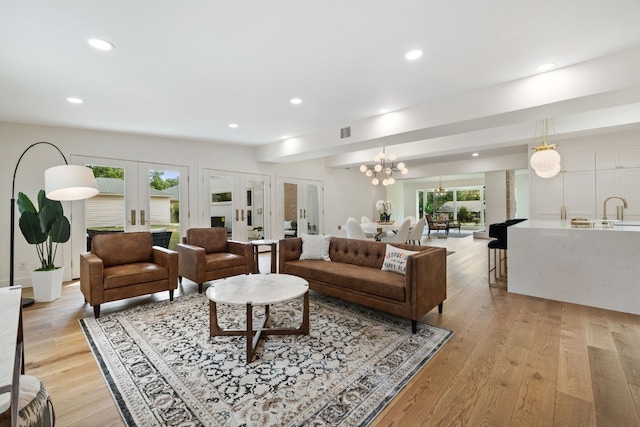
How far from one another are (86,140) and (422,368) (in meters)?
6.02

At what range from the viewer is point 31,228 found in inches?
144

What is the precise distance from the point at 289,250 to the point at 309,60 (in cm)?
241

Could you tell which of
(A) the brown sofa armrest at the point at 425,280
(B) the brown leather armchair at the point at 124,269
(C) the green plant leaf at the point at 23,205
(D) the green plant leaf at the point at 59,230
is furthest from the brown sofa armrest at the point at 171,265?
(A) the brown sofa armrest at the point at 425,280

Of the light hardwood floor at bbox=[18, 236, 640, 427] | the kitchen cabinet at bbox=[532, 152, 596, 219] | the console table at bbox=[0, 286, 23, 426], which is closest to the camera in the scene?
the console table at bbox=[0, 286, 23, 426]

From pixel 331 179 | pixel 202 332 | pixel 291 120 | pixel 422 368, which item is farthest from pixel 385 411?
pixel 331 179

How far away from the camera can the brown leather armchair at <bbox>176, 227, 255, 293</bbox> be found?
3.98m

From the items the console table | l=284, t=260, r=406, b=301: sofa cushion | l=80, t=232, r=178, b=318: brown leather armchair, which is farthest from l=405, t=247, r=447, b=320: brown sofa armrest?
l=80, t=232, r=178, b=318: brown leather armchair

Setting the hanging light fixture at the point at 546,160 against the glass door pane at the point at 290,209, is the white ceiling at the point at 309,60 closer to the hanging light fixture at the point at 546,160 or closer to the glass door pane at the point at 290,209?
the hanging light fixture at the point at 546,160

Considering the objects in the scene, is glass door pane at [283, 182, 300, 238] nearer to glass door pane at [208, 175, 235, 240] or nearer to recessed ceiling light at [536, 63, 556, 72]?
glass door pane at [208, 175, 235, 240]

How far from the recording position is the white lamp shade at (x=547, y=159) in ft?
12.8

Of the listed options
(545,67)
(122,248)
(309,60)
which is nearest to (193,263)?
(122,248)

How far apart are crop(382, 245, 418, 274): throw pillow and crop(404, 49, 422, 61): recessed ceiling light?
1.92m

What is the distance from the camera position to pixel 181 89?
3.37 m

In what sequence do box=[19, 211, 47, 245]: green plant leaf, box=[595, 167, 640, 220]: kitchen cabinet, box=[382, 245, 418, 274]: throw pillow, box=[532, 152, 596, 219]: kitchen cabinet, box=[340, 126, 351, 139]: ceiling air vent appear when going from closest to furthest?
1. box=[382, 245, 418, 274]: throw pillow
2. box=[19, 211, 47, 245]: green plant leaf
3. box=[340, 126, 351, 139]: ceiling air vent
4. box=[595, 167, 640, 220]: kitchen cabinet
5. box=[532, 152, 596, 219]: kitchen cabinet
